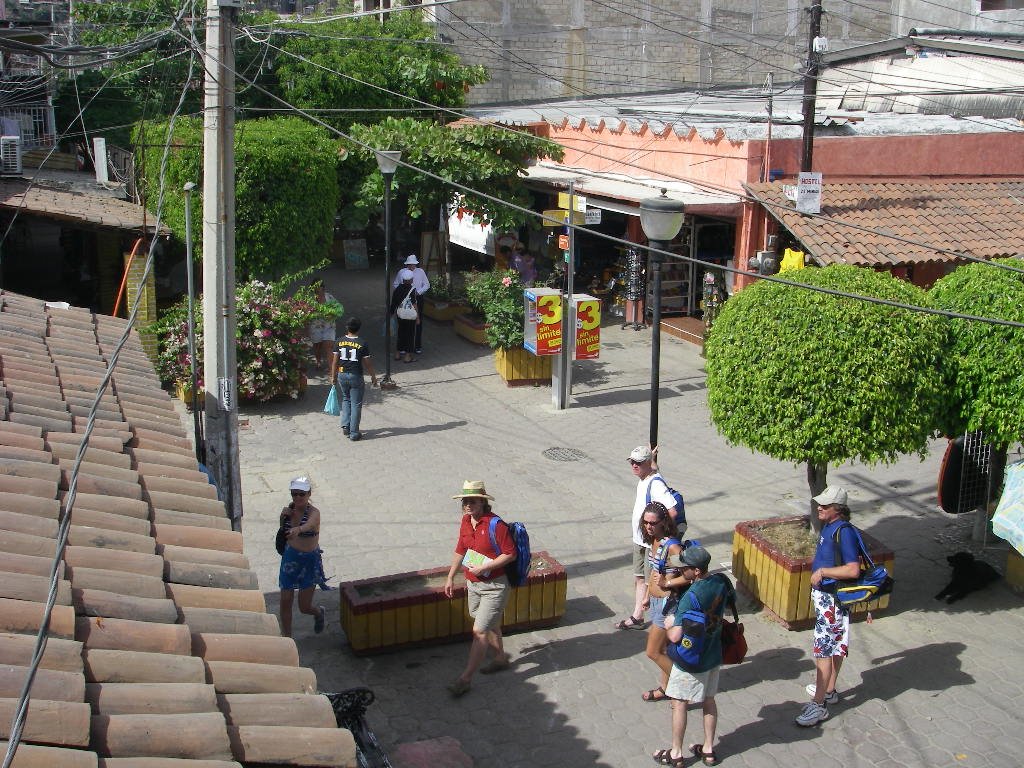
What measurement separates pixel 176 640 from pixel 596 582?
5.93 metres

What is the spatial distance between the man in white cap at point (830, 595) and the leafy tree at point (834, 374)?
2.77 feet

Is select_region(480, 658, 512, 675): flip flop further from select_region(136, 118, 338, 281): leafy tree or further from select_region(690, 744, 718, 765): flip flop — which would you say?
select_region(136, 118, 338, 281): leafy tree

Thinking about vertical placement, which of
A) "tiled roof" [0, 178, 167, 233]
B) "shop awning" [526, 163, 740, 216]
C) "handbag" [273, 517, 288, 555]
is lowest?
"handbag" [273, 517, 288, 555]

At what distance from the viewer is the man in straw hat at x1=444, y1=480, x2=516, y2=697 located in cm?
725

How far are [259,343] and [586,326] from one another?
4351 mm

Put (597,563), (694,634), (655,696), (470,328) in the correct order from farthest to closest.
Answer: (470,328)
(597,563)
(655,696)
(694,634)

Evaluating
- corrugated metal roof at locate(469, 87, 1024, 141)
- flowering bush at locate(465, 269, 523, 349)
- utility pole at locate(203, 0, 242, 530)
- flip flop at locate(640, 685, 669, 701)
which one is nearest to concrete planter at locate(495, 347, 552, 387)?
flowering bush at locate(465, 269, 523, 349)

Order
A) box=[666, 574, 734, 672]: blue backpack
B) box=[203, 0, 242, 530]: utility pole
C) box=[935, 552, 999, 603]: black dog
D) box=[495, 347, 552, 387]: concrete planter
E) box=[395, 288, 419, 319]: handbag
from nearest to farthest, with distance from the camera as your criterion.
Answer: box=[666, 574, 734, 672]: blue backpack < box=[203, 0, 242, 530]: utility pole < box=[935, 552, 999, 603]: black dog < box=[495, 347, 552, 387]: concrete planter < box=[395, 288, 419, 319]: handbag

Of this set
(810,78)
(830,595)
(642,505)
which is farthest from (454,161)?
(830,595)

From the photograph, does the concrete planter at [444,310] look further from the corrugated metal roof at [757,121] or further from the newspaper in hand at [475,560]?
the newspaper in hand at [475,560]

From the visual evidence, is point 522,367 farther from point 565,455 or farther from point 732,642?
point 732,642

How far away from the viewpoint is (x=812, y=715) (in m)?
7.14

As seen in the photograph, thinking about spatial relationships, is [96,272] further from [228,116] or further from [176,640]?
[176,640]

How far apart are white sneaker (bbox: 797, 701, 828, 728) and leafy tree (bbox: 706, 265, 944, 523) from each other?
5.98 ft
